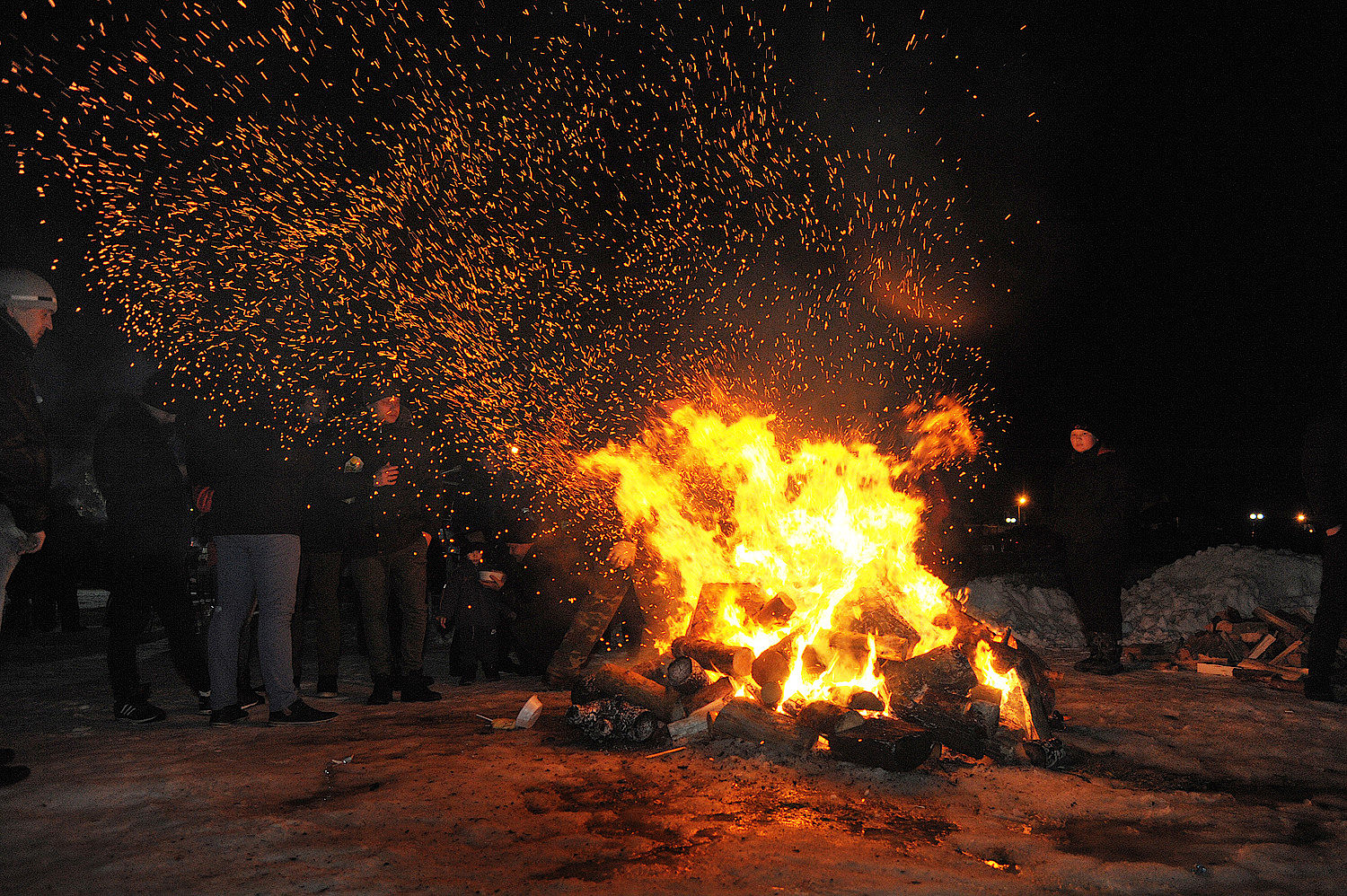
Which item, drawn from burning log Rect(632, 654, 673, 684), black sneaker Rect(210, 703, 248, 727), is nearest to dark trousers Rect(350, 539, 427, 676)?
black sneaker Rect(210, 703, 248, 727)

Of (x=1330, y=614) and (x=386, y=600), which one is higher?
(x=386, y=600)

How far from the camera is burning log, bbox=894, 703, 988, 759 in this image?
426 cm

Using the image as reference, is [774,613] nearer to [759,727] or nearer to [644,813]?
[759,727]

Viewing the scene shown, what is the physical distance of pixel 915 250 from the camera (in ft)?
68.2

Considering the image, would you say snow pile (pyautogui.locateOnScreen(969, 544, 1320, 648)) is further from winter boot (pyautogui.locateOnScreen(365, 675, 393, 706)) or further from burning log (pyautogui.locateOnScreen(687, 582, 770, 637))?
winter boot (pyautogui.locateOnScreen(365, 675, 393, 706))

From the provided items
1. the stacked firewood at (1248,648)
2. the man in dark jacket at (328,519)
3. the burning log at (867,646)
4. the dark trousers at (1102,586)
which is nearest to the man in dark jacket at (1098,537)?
the dark trousers at (1102,586)

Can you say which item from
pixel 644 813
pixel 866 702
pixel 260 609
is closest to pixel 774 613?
pixel 866 702

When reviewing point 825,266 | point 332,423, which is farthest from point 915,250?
point 332,423

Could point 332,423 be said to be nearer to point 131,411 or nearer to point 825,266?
point 131,411

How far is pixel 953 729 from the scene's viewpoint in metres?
4.29

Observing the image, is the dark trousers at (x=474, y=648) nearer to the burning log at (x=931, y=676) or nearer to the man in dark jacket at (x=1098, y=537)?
the burning log at (x=931, y=676)

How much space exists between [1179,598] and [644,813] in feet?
27.1

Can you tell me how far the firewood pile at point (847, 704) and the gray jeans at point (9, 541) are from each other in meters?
3.01

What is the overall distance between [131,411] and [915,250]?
1920cm
